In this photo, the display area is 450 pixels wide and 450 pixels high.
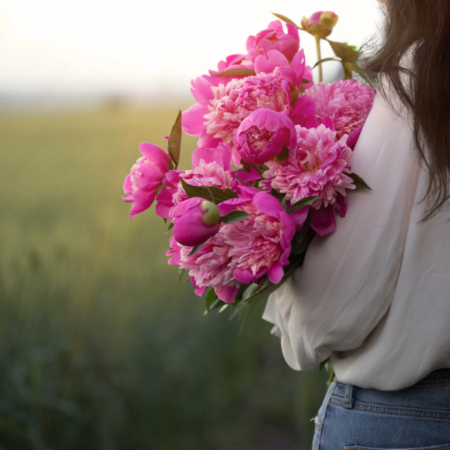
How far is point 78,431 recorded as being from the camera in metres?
1.55

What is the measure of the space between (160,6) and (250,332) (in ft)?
4.25

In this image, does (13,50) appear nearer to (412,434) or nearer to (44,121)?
(44,121)

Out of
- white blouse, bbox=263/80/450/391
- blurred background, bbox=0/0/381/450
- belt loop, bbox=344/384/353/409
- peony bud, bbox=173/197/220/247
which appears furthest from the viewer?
blurred background, bbox=0/0/381/450

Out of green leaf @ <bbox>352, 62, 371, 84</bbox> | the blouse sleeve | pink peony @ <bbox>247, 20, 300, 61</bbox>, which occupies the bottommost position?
the blouse sleeve

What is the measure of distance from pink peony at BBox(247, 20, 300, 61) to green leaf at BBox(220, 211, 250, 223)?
0.28 metres

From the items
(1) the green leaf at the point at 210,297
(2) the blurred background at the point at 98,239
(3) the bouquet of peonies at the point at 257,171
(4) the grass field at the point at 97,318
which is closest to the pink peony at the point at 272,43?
(3) the bouquet of peonies at the point at 257,171

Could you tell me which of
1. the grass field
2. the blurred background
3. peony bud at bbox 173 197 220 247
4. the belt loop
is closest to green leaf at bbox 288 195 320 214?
peony bud at bbox 173 197 220 247

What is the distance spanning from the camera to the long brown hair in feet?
2.00

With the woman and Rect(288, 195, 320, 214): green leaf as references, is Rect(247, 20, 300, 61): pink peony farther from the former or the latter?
Rect(288, 195, 320, 214): green leaf

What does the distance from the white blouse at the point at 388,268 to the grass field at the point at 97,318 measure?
1.09 m

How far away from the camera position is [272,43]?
0.69m

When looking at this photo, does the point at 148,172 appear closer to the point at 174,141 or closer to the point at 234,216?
the point at 174,141

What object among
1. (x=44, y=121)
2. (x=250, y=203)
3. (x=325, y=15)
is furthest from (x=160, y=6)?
(x=250, y=203)

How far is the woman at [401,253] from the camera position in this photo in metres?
0.62
